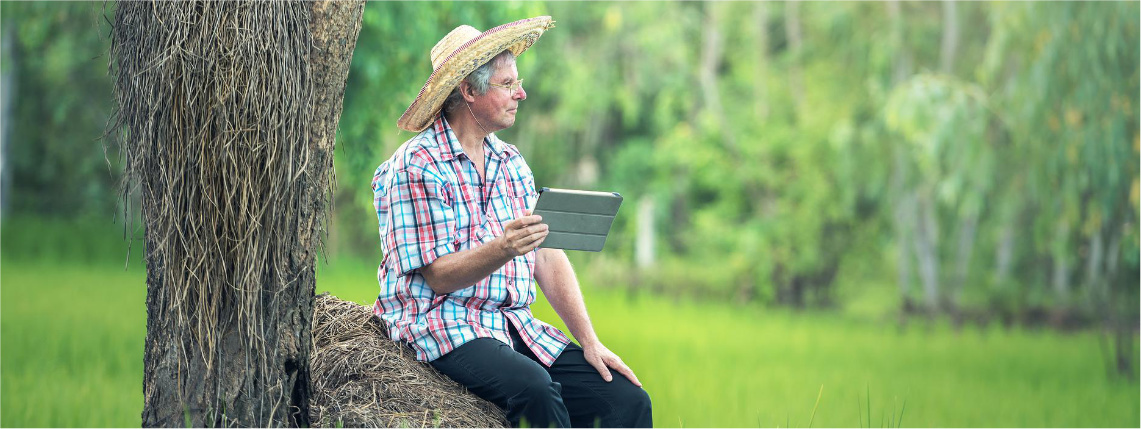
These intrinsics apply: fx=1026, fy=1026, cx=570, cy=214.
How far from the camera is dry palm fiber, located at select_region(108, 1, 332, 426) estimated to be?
2.45 m

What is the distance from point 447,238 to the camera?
2.70 metres

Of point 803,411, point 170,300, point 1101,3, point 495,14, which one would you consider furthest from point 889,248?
point 170,300

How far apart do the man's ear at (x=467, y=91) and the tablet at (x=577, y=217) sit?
44cm

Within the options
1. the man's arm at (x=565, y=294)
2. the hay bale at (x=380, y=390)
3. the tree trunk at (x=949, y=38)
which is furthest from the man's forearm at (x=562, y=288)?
the tree trunk at (x=949, y=38)

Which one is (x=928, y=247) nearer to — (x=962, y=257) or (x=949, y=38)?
(x=962, y=257)

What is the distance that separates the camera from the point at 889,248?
47.6 ft

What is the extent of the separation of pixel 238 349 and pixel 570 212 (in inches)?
34.8

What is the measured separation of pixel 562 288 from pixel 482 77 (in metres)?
0.66

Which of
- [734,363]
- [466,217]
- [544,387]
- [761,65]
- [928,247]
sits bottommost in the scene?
[734,363]

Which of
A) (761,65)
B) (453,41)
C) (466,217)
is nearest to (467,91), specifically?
(453,41)

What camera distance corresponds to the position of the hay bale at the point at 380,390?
2707mm

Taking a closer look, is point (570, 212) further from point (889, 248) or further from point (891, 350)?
point (889, 248)

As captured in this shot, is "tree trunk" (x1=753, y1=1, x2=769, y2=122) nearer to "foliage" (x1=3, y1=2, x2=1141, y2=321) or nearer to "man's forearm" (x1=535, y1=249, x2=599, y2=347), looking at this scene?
"foliage" (x1=3, y1=2, x2=1141, y2=321)

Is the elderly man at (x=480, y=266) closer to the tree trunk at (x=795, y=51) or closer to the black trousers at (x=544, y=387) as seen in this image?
the black trousers at (x=544, y=387)
